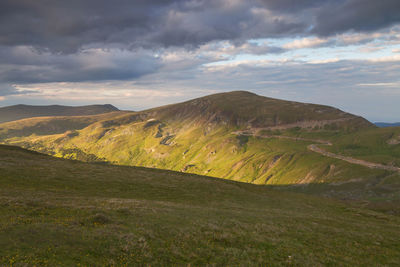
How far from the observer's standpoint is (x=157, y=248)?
2045cm

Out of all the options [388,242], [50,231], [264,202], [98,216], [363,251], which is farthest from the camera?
[264,202]

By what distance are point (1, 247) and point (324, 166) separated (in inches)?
7359

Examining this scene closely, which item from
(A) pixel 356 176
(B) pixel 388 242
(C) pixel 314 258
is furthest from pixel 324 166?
(C) pixel 314 258

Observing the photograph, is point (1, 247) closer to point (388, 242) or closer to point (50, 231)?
point (50, 231)

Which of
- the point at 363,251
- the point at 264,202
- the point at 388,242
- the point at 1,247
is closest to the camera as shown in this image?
the point at 1,247

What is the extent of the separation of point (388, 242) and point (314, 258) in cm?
1830

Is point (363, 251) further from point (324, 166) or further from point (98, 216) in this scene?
point (324, 166)

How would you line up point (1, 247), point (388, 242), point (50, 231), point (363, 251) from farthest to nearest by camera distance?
point (388, 242)
point (363, 251)
point (50, 231)
point (1, 247)

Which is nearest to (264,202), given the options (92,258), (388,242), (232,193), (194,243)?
(232,193)

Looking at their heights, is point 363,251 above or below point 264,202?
above

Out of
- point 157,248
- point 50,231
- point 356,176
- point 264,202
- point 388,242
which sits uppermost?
point 50,231

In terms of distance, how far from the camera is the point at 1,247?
16.3 meters

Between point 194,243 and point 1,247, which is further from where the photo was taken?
point 194,243

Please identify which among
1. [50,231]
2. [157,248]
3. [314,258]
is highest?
[50,231]
